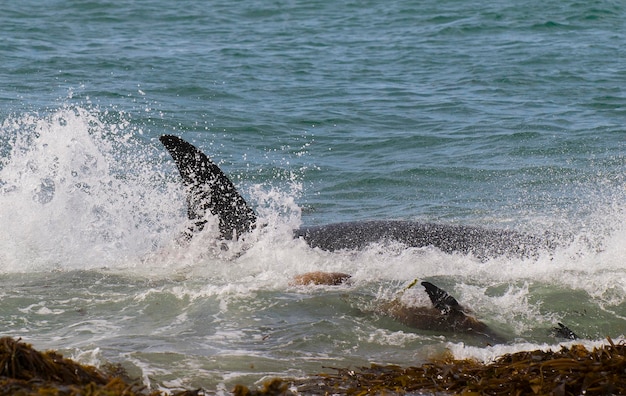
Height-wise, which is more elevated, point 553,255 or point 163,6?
point 163,6

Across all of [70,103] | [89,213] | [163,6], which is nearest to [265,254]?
[89,213]

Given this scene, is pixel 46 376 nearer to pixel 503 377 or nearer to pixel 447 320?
pixel 503 377

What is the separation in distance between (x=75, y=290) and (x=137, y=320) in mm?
1136

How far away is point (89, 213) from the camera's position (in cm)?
975

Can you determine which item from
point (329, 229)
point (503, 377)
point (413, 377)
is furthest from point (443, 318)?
point (329, 229)

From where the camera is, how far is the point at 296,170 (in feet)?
42.9

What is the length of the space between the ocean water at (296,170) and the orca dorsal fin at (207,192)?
0.17 meters

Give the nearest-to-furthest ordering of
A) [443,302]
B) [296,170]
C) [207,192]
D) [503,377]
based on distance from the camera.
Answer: [503,377]
[443,302]
[207,192]
[296,170]

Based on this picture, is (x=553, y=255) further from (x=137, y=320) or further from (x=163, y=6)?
(x=163, y=6)

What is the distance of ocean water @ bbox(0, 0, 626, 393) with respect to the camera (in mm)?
6578

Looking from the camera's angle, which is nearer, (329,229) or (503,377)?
(503,377)

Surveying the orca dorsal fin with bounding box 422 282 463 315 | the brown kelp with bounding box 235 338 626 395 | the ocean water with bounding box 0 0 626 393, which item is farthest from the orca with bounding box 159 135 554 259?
the brown kelp with bounding box 235 338 626 395

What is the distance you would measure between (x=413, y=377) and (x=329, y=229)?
12.2 ft

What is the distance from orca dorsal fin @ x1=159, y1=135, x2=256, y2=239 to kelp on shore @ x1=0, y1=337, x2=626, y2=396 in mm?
3114
